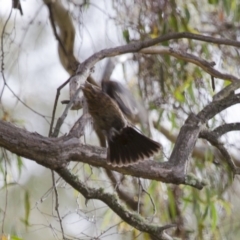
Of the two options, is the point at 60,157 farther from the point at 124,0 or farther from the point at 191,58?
the point at 124,0

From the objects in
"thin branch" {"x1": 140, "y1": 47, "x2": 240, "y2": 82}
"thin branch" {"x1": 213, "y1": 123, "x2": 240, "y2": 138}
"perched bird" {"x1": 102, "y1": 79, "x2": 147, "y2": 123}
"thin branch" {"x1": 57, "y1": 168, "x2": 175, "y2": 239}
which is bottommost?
"thin branch" {"x1": 57, "y1": 168, "x2": 175, "y2": 239}

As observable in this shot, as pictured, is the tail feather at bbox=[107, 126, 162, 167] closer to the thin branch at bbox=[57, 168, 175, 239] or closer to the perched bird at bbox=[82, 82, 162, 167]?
the perched bird at bbox=[82, 82, 162, 167]

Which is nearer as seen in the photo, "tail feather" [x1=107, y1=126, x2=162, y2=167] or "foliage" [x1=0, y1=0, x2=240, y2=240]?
"tail feather" [x1=107, y1=126, x2=162, y2=167]

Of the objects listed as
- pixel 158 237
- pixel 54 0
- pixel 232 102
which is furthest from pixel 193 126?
pixel 54 0

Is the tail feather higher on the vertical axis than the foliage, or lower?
lower

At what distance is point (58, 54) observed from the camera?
13.4 feet

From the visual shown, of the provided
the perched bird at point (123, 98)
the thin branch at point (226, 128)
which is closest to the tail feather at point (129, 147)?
the perched bird at point (123, 98)

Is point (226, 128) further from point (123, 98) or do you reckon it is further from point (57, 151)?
point (57, 151)

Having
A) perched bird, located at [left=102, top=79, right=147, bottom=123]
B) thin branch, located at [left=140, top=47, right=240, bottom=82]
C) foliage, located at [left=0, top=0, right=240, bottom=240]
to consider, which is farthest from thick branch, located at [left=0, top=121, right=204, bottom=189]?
foliage, located at [left=0, top=0, right=240, bottom=240]

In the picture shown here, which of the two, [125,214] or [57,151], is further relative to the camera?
[125,214]

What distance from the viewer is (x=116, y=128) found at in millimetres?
2906

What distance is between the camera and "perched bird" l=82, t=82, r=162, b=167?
2625 millimetres

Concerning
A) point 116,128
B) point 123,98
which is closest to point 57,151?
point 123,98

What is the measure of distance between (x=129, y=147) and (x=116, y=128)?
8.3 inches
